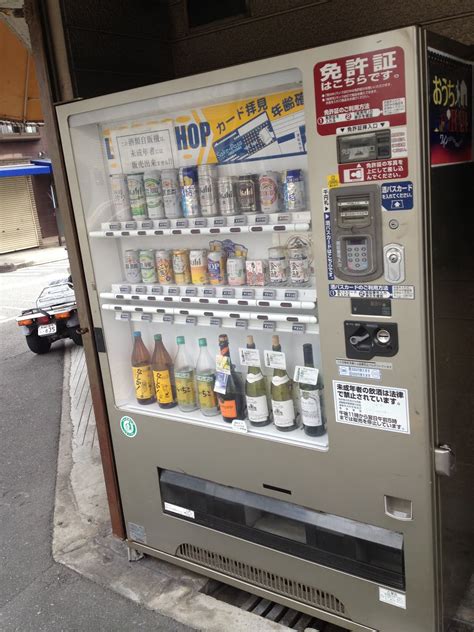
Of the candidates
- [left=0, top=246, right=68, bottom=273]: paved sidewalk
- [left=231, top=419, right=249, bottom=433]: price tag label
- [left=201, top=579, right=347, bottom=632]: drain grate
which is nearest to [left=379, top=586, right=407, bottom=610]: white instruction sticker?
[left=201, top=579, right=347, bottom=632]: drain grate

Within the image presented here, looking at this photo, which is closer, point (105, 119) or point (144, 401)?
point (105, 119)

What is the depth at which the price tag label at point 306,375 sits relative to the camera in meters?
2.42

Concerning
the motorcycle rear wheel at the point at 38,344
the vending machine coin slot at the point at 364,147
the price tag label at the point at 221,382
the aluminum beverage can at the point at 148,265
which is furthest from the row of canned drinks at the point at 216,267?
the motorcycle rear wheel at the point at 38,344

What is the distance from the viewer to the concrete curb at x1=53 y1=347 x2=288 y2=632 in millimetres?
2672

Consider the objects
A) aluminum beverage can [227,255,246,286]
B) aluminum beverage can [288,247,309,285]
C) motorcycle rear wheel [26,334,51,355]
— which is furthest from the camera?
motorcycle rear wheel [26,334,51,355]

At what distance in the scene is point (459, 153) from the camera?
7.25 ft

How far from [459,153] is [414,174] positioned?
476 mm

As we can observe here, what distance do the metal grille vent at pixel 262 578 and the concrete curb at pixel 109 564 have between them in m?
0.14

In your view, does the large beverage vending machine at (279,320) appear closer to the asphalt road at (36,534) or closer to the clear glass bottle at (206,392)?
the clear glass bottle at (206,392)

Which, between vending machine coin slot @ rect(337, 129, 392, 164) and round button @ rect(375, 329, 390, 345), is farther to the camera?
round button @ rect(375, 329, 390, 345)

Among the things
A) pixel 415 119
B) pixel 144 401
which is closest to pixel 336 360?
pixel 415 119

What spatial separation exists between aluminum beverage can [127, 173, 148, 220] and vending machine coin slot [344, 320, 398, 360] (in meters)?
1.25

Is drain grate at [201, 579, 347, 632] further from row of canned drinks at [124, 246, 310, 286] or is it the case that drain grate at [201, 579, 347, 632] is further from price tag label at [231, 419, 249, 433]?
row of canned drinks at [124, 246, 310, 286]

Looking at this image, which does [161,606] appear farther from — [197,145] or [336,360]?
[197,145]
